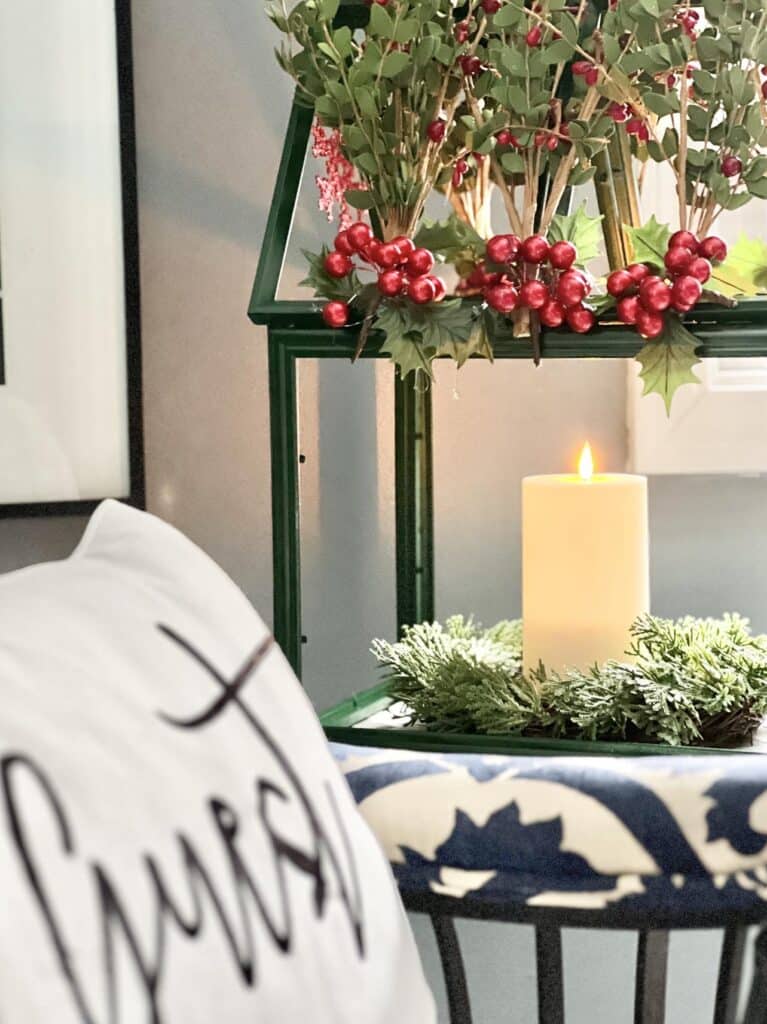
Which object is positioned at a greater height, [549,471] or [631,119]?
[631,119]

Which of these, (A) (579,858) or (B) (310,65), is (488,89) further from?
(A) (579,858)

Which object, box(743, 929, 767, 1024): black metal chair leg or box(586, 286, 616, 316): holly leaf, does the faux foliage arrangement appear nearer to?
box(586, 286, 616, 316): holly leaf

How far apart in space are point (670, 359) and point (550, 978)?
1.25 ft

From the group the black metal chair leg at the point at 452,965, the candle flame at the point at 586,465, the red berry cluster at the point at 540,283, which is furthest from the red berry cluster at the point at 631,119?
the black metal chair leg at the point at 452,965

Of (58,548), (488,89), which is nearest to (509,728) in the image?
(488,89)

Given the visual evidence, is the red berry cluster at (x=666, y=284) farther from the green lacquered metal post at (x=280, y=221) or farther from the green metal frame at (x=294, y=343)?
the green lacquered metal post at (x=280, y=221)

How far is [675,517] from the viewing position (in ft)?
4.06

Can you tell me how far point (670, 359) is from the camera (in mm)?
776

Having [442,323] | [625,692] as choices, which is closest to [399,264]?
[442,323]

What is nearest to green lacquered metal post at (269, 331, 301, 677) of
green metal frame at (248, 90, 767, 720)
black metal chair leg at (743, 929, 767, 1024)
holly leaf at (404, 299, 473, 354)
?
green metal frame at (248, 90, 767, 720)

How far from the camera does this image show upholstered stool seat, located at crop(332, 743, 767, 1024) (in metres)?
0.49

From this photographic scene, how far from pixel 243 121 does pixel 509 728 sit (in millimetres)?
692

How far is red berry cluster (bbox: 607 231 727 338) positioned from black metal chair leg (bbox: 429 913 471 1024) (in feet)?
1.25

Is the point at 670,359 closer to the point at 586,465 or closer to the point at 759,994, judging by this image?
the point at 586,465
